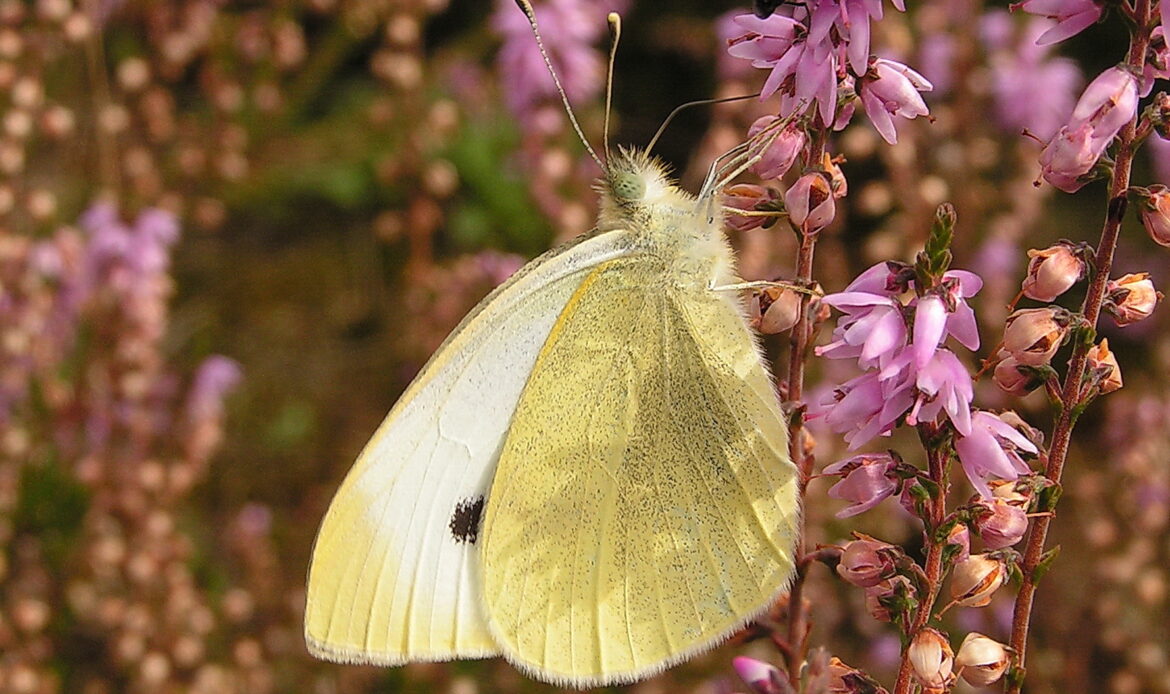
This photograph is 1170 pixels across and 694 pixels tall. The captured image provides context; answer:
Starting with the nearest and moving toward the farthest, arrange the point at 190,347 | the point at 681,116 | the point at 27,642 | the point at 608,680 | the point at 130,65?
1. the point at 608,680
2. the point at 27,642
3. the point at 130,65
4. the point at 190,347
5. the point at 681,116

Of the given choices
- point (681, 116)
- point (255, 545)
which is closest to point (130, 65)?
point (255, 545)

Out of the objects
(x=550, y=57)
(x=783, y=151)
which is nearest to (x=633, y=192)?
(x=783, y=151)

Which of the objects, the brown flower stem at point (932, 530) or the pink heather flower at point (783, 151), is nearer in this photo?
the brown flower stem at point (932, 530)

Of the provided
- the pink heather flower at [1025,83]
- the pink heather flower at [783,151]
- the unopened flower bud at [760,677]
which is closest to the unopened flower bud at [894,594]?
the unopened flower bud at [760,677]

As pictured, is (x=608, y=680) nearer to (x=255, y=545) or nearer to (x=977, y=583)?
(x=977, y=583)

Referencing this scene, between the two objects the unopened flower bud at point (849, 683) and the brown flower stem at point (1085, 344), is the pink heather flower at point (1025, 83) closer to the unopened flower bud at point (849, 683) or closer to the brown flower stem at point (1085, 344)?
the brown flower stem at point (1085, 344)

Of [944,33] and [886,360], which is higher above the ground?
[886,360]

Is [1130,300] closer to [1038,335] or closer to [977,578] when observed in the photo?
[1038,335]
